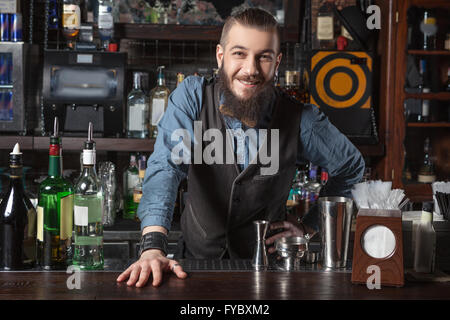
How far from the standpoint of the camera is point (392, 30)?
285cm

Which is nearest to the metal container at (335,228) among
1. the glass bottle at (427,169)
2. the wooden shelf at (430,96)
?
the wooden shelf at (430,96)

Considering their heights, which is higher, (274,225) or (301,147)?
(301,147)

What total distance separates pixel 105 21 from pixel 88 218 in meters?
1.70

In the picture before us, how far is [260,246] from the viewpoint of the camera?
140cm

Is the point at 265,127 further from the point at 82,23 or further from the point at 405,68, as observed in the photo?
the point at 82,23

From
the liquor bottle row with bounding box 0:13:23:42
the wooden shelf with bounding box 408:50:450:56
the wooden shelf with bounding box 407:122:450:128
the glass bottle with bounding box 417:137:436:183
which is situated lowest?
the glass bottle with bounding box 417:137:436:183

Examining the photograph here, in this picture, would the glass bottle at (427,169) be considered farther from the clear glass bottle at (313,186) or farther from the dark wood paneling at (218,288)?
the dark wood paneling at (218,288)

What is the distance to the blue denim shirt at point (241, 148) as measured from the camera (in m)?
1.57

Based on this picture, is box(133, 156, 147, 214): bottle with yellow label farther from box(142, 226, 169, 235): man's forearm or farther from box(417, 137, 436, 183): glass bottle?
box(417, 137, 436, 183): glass bottle

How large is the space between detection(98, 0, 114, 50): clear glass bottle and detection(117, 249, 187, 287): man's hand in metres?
1.80

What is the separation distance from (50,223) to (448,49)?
2528mm

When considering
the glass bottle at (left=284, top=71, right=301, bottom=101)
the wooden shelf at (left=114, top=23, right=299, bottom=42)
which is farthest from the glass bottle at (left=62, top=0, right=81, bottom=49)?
the glass bottle at (left=284, top=71, right=301, bottom=101)

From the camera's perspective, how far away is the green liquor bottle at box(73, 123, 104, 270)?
4.47 ft
